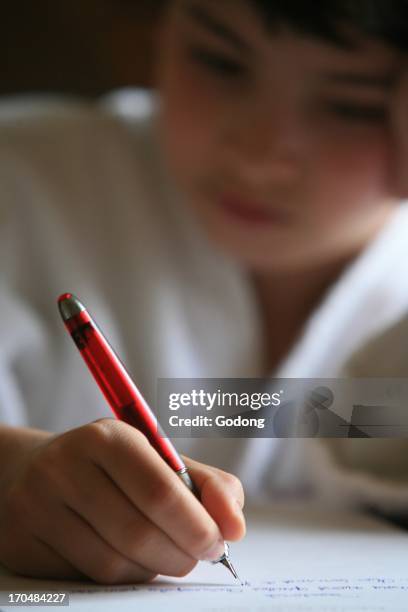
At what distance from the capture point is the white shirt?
44 cm

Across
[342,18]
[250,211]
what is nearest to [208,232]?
[250,211]

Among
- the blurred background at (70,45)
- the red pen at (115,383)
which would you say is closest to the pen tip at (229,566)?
the red pen at (115,383)

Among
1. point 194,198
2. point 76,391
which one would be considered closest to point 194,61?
point 194,198

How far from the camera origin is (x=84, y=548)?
8.3 inches

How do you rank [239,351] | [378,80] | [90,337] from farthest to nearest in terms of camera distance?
[239,351]
[378,80]
[90,337]

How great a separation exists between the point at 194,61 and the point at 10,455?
0.26m

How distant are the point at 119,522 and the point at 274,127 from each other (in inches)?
9.6

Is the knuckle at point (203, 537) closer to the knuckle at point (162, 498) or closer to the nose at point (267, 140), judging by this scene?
the knuckle at point (162, 498)

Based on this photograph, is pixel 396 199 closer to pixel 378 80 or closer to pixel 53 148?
pixel 378 80

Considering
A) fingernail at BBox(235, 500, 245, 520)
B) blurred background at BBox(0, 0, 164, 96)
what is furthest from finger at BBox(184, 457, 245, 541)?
blurred background at BBox(0, 0, 164, 96)

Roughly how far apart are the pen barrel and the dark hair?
0.72 feet

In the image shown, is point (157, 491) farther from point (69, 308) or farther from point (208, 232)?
point (208, 232)

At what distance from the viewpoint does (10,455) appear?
0.24 meters

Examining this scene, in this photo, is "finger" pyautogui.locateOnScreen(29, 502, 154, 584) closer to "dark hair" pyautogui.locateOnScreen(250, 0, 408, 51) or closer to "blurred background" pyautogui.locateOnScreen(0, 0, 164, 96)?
"dark hair" pyautogui.locateOnScreen(250, 0, 408, 51)
